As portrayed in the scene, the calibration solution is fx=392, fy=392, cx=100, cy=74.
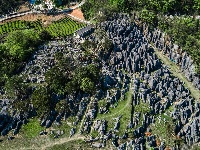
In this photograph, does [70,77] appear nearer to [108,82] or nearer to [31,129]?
[108,82]

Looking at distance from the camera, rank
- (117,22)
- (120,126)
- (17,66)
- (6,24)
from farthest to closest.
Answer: (6,24)
(117,22)
(17,66)
(120,126)

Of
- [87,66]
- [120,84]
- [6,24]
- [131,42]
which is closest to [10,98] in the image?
[87,66]

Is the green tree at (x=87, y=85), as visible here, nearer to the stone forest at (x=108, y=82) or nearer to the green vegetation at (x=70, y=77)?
the green vegetation at (x=70, y=77)

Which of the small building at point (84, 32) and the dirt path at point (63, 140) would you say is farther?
the small building at point (84, 32)

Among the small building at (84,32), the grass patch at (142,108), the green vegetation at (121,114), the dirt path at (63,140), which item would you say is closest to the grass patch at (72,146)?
the dirt path at (63,140)

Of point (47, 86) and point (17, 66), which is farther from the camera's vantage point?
point (17, 66)

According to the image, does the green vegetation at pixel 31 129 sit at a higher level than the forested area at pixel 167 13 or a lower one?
lower

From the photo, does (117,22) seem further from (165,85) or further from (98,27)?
(165,85)

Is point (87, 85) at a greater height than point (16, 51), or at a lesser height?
lesser

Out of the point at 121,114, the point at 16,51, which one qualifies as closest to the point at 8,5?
the point at 16,51
